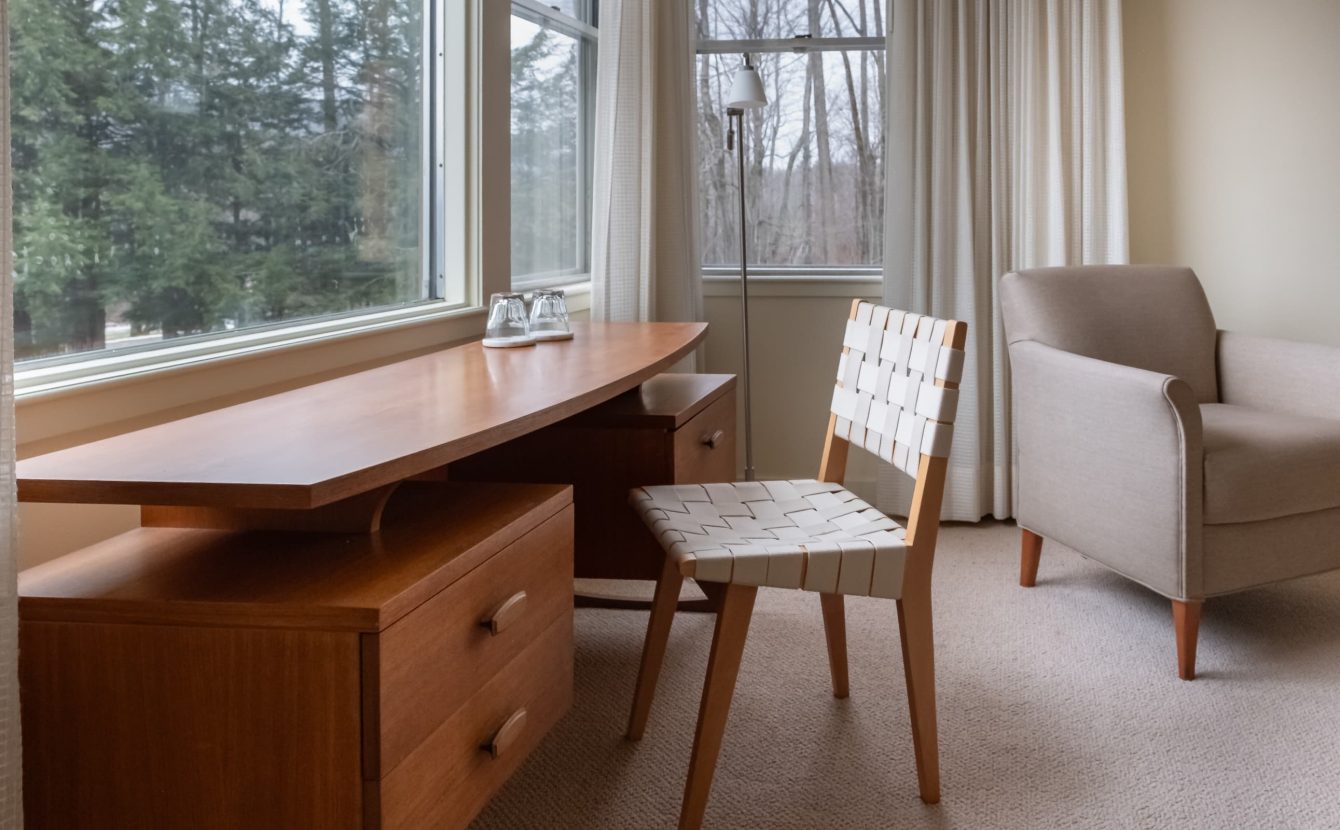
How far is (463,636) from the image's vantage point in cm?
129

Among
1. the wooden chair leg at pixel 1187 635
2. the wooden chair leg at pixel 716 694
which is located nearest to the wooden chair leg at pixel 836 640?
the wooden chair leg at pixel 716 694

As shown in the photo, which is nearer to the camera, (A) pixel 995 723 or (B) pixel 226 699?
(B) pixel 226 699

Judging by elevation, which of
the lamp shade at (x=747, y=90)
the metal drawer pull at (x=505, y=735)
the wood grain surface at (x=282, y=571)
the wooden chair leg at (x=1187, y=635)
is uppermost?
the lamp shade at (x=747, y=90)

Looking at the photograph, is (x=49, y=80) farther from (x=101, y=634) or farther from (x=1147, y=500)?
(x=1147, y=500)

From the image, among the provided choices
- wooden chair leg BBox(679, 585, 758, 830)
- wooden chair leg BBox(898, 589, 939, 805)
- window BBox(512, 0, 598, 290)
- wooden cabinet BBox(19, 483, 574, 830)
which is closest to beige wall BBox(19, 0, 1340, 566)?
window BBox(512, 0, 598, 290)

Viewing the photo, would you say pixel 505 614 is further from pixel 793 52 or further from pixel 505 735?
pixel 793 52

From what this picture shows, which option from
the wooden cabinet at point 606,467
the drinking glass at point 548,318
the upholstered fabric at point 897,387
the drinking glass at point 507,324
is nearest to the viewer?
Answer: the upholstered fabric at point 897,387

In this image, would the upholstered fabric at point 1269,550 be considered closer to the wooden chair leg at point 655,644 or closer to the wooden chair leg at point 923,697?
the wooden chair leg at point 923,697

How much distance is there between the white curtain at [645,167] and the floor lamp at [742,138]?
164 millimetres

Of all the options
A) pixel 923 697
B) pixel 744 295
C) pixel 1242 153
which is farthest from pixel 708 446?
pixel 1242 153

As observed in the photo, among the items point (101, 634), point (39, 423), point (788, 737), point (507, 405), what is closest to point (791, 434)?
point (788, 737)

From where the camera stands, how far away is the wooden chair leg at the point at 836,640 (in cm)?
222

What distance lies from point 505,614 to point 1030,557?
203 cm

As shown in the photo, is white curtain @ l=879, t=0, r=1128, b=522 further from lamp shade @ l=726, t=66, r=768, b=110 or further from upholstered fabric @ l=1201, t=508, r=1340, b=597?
upholstered fabric @ l=1201, t=508, r=1340, b=597
